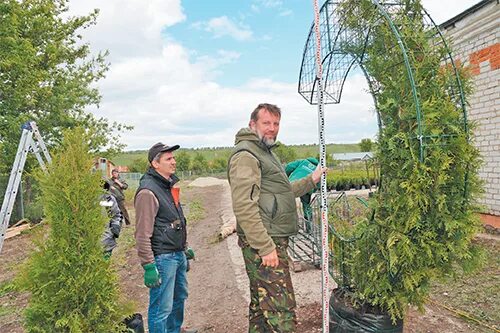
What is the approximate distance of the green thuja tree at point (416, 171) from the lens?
103 inches

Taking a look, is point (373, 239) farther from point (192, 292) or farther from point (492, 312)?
point (192, 292)

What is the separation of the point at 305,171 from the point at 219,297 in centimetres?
211

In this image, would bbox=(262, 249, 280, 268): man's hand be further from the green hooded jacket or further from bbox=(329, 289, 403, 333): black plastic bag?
bbox=(329, 289, 403, 333): black plastic bag

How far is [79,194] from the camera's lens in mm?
2877

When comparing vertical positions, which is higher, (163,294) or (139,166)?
(139,166)

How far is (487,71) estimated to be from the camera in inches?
285

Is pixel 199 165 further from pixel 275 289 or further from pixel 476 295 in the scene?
pixel 275 289

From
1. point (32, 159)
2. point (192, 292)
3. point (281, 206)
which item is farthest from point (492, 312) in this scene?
point (32, 159)

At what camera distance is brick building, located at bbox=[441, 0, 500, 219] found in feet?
22.9

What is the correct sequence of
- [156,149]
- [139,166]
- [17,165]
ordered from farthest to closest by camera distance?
[139,166]
[17,165]
[156,149]

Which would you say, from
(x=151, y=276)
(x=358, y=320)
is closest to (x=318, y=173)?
(x=358, y=320)

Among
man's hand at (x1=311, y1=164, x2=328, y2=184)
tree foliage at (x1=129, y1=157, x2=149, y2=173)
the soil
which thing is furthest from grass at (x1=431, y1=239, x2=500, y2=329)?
tree foliage at (x1=129, y1=157, x2=149, y2=173)

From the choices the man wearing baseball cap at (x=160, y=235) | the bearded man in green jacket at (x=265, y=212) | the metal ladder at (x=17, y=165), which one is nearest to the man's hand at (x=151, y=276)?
the man wearing baseball cap at (x=160, y=235)

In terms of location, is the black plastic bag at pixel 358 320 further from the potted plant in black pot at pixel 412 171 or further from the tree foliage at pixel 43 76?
the tree foliage at pixel 43 76
